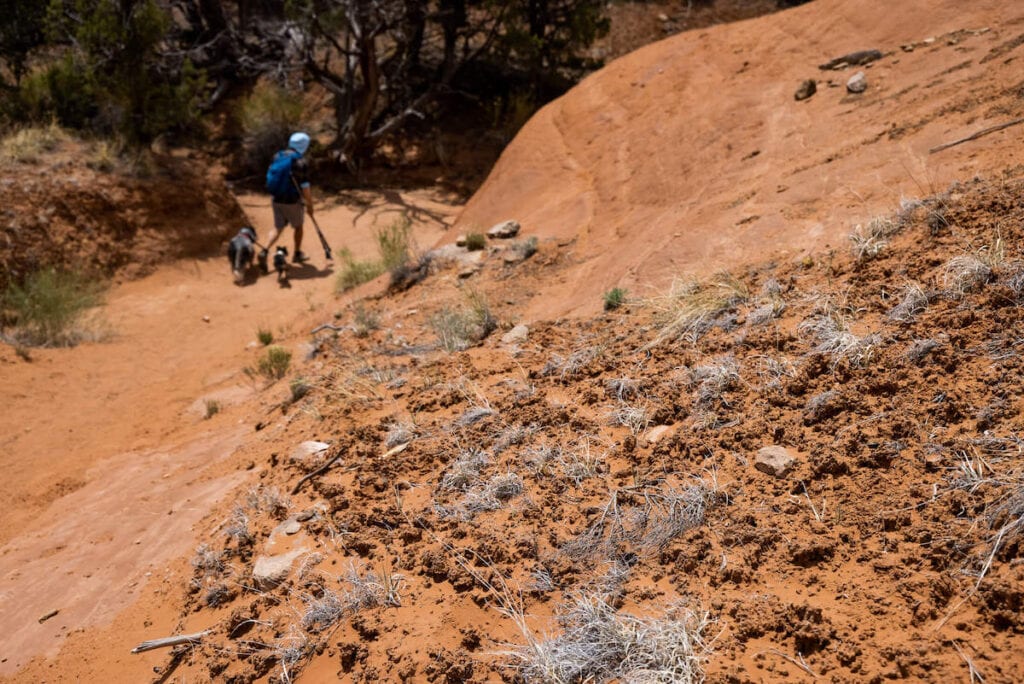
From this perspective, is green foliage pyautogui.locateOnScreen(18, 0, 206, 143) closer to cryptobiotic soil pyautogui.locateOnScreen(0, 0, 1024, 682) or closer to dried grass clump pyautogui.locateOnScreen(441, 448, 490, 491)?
cryptobiotic soil pyautogui.locateOnScreen(0, 0, 1024, 682)

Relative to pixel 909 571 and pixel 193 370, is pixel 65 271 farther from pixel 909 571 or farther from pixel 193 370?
pixel 909 571

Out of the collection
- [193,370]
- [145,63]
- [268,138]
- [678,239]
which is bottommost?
[193,370]

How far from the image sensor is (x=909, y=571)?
2037 millimetres

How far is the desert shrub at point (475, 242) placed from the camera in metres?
6.09

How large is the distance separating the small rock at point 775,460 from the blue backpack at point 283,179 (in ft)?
23.6

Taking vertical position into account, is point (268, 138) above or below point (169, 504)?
above

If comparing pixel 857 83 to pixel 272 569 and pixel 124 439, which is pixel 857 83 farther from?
pixel 124 439

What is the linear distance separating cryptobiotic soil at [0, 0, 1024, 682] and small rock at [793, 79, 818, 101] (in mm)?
68

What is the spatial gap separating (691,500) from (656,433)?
0.46 meters

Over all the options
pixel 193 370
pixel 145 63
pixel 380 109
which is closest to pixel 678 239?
pixel 193 370

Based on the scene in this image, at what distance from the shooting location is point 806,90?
5438 millimetres

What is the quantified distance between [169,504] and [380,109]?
11.2m

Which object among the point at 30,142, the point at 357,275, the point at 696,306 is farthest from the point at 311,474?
Result: the point at 30,142

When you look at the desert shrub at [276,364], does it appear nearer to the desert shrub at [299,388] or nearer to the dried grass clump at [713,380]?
the desert shrub at [299,388]
